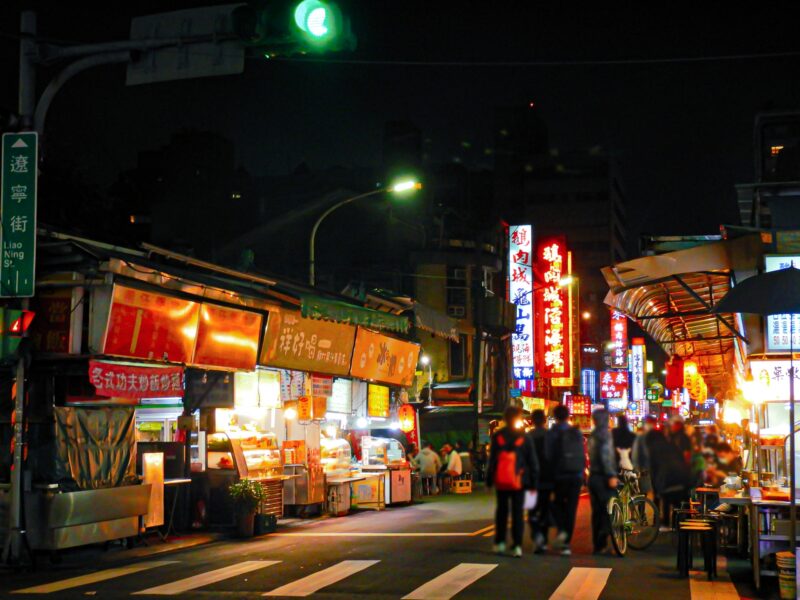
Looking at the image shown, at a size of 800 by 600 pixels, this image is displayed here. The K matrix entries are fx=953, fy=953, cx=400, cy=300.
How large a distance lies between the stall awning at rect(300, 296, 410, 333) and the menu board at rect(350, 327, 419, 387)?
8.08 feet

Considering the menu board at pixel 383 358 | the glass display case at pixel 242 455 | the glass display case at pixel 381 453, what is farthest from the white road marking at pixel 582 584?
the glass display case at pixel 381 453

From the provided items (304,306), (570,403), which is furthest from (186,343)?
(570,403)

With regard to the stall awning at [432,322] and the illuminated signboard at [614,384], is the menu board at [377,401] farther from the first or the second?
the illuminated signboard at [614,384]

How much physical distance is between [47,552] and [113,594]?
504 cm

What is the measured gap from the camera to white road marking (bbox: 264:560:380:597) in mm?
16984

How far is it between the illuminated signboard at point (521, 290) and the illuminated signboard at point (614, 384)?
16.9 m

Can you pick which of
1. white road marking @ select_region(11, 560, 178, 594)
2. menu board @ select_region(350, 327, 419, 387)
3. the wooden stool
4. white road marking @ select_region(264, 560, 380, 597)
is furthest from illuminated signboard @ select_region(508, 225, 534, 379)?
the wooden stool

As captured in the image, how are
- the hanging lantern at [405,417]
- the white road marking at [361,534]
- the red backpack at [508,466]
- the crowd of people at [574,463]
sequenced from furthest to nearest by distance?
the hanging lantern at [405,417] < the white road marking at [361,534] < the red backpack at [508,466] < the crowd of people at [574,463]

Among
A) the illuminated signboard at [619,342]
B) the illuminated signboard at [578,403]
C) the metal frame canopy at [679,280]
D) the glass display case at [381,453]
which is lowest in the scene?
the glass display case at [381,453]

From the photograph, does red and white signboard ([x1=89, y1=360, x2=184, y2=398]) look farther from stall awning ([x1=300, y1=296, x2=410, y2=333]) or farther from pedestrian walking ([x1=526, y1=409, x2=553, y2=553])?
pedestrian walking ([x1=526, y1=409, x2=553, y2=553])

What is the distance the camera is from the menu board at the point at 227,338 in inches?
951

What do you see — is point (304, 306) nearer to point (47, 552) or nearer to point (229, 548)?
point (229, 548)

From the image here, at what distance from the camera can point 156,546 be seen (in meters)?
24.2

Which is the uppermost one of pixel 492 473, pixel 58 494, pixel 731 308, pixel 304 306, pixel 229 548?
pixel 304 306
